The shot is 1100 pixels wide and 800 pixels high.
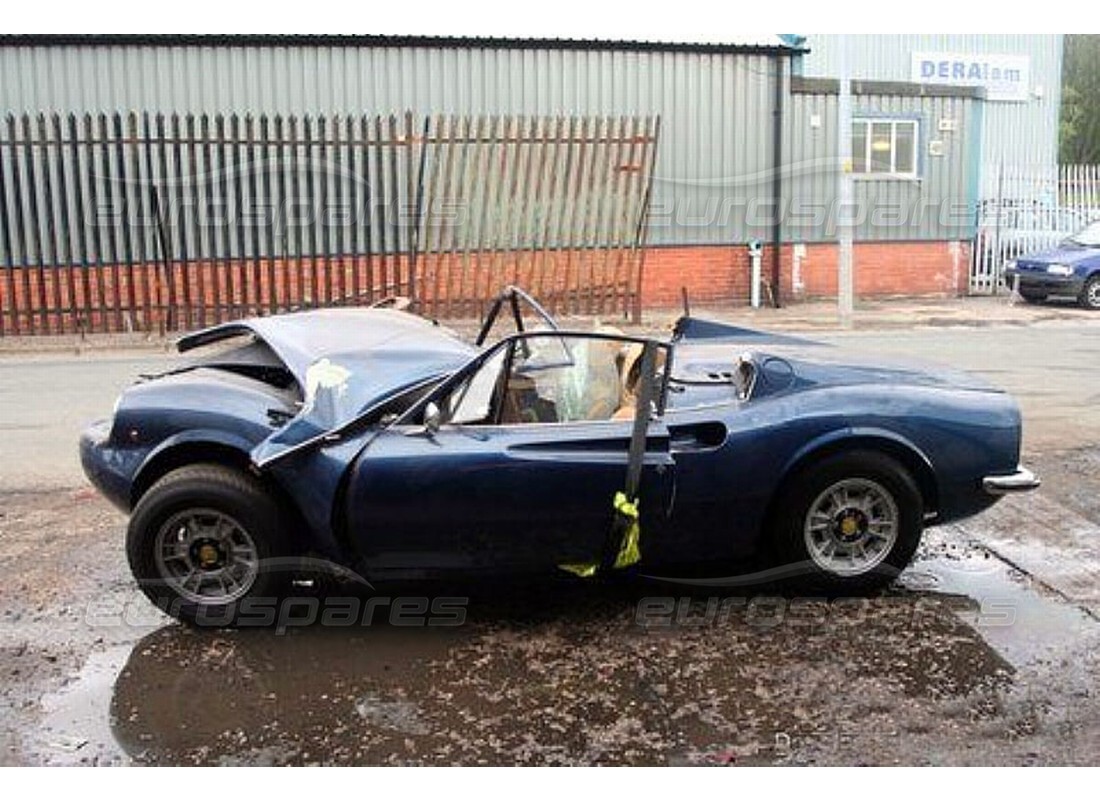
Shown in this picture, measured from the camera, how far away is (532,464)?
15.0 feet

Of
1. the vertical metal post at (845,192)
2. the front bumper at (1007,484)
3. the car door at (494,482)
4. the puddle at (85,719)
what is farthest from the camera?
the vertical metal post at (845,192)

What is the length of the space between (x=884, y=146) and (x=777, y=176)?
225 cm

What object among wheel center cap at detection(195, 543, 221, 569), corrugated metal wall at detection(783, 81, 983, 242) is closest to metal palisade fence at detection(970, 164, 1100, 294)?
corrugated metal wall at detection(783, 81, 983, 242)

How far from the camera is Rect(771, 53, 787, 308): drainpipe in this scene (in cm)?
1823

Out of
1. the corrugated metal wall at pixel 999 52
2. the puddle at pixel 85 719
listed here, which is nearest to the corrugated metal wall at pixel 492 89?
the corrugated metal wall at pixel 999 52

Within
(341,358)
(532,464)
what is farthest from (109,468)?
(532,464)

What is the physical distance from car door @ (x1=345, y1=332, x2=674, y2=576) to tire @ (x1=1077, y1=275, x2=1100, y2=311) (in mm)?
16077

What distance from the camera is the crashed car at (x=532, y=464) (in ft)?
15.1

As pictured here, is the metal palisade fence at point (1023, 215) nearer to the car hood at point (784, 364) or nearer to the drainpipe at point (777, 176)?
the drainpipe at point (777, 176)

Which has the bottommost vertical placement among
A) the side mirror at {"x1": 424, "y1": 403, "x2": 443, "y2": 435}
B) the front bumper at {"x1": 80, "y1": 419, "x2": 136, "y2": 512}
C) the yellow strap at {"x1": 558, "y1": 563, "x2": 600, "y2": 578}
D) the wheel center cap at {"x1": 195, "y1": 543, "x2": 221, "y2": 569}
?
the yellow strap at {"x1": 558, "y1": 563, "x2": 600, "y2": 578}

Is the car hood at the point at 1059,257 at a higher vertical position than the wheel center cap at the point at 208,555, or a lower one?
higher

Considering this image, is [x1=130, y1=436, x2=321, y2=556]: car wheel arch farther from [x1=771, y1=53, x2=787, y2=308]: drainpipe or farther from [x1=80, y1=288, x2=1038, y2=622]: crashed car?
[x1=771, y1=53, x2=787, y2=308]: drainpipe

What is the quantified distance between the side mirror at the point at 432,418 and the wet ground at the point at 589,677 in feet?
2.86

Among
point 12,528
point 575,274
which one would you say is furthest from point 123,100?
point 12,528
